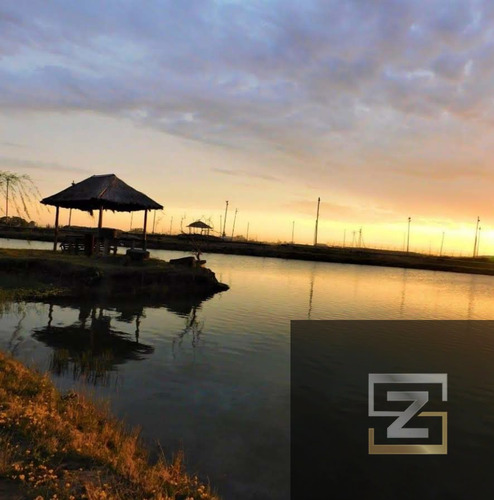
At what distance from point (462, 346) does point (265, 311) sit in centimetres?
852

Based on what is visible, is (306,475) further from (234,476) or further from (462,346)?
(462,346)

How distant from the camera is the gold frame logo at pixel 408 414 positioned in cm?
704

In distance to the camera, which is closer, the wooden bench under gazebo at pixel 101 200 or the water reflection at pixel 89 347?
the water reflection at pixel 89 347

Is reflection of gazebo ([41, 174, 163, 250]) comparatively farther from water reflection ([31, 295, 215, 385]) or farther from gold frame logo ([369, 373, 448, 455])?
gold frame logo ([369, 373, 448, 455])

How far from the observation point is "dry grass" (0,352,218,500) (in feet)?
14.1

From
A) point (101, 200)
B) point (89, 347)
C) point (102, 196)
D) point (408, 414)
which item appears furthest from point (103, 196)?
point (408, 414)

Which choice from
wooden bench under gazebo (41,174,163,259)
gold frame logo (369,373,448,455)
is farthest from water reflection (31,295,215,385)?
wooden bench under gazebo (41,174,163,259)

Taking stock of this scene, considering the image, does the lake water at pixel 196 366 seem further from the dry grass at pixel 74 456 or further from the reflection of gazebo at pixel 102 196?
the reflection of gazebo at pixel 102 196

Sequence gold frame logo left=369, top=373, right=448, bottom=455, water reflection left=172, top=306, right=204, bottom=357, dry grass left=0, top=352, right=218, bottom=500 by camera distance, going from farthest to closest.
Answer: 1. water reflection left=172, top=306, right=204, bottom=357
2. gold frame logo left=369, top=373, right=448, bottom=455
3. dry grass left=0, top=352, right=218, bottom=500

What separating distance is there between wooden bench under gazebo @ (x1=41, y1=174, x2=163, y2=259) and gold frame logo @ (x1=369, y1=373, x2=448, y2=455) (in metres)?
17.7

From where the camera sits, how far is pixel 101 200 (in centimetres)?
2580

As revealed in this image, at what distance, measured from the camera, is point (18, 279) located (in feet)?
70.2

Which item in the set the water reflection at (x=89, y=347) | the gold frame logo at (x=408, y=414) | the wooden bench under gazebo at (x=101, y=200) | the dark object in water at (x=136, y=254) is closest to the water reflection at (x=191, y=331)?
the water reflection at (x=89, y=347)

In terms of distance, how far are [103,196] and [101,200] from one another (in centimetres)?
30
